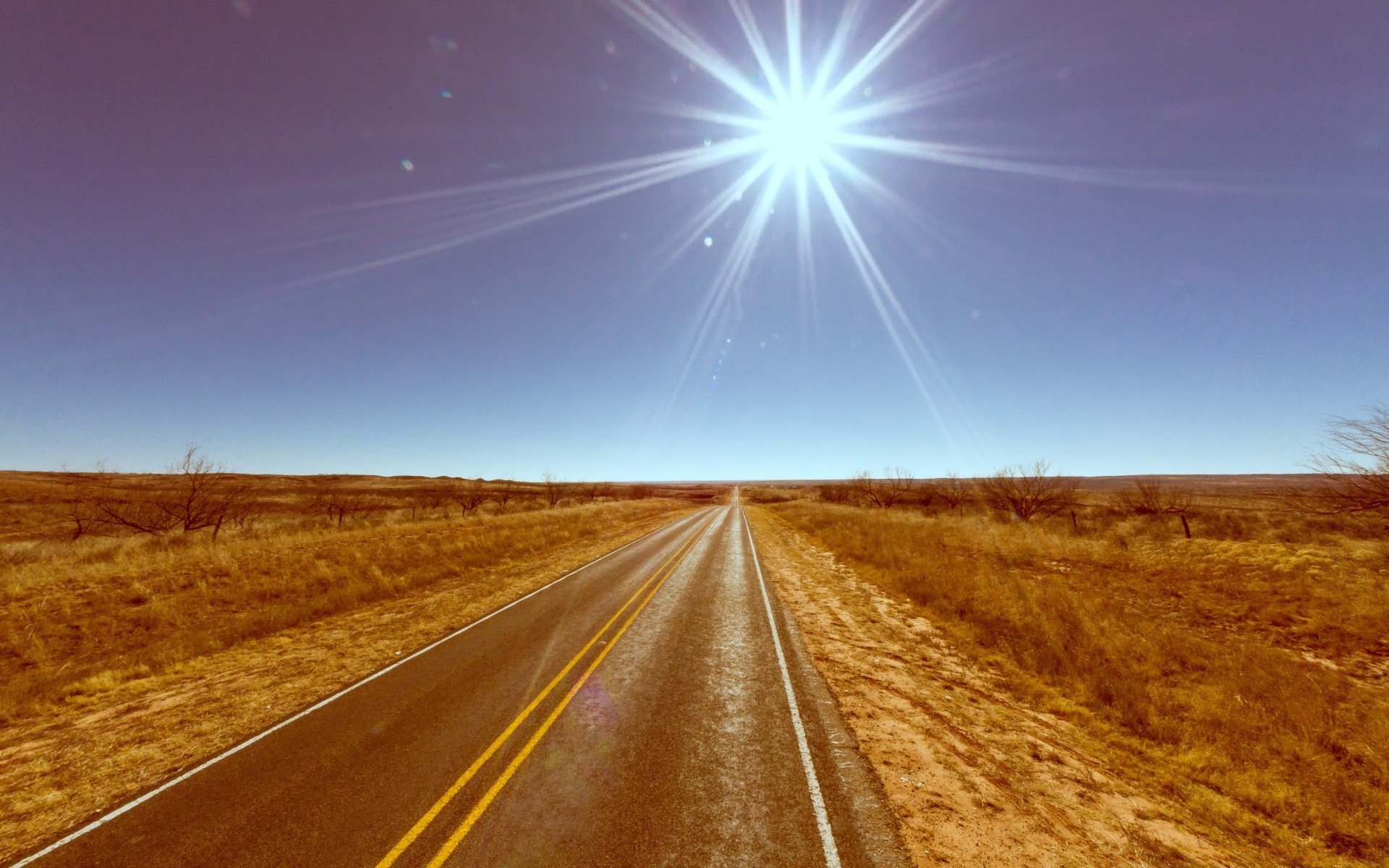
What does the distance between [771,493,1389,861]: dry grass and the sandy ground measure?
2.15 ft

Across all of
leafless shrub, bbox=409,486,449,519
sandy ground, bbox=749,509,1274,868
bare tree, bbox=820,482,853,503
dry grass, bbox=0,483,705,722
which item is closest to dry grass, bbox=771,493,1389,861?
sandy ground, bbox=749,509,1274,868

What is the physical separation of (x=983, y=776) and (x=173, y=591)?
1957 cm

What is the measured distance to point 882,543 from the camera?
22.1 metres

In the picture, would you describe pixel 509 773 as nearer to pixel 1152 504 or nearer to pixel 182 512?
pixel 182 512

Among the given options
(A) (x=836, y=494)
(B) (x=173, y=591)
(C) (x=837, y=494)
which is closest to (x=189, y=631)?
(B) (x=173, y=591)

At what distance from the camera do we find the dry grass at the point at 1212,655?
17.9 ft

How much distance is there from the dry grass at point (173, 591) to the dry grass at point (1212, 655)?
55.7ft

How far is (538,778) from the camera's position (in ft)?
17.6

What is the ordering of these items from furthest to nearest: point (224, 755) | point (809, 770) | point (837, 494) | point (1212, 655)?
point (837, 494), point (1212, 655), point (224, 755), point (809, 770)

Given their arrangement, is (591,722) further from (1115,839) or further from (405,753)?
(1115,839)

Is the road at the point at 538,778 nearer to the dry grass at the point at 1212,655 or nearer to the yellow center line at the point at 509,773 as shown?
the yellow center line at the point at 509,773

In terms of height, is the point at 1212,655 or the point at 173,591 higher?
the point at 173,591

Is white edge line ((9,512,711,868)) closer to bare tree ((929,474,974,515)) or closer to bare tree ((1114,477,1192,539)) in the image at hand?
bare tree ((1114,477,1192,539))

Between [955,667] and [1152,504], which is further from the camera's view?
[1152,504]
